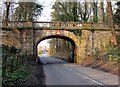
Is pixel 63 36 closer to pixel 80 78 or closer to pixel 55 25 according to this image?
pixel 55 25

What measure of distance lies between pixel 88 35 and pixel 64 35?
123 inches

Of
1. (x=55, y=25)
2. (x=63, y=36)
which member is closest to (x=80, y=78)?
(x=55, y=25)

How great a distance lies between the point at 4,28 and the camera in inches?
1502

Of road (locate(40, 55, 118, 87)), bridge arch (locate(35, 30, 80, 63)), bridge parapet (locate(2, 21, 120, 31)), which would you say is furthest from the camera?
bridge arch (locate(35, 30, 80, 63))

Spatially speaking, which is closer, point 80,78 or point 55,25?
point 80,78

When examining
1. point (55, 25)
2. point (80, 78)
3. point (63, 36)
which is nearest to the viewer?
point (80, 78)

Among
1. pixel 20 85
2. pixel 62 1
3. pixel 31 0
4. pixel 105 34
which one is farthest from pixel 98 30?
pixel 20 85

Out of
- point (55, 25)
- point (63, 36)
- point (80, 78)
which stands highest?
point (55, 25)

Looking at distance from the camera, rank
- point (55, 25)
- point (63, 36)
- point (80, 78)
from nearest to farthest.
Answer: point (80, 78) → point (55, 25) → point (63, 36)

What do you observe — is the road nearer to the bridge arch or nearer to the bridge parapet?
the bridge parapet

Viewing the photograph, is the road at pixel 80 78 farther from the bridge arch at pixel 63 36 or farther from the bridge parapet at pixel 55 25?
the bridge arch at pixel 63 36

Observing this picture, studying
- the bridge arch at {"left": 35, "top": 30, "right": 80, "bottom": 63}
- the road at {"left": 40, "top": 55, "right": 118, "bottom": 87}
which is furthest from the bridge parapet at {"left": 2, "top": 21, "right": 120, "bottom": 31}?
the road at {"left": 40, "top": 55, "right": 118, "bottom": 87}

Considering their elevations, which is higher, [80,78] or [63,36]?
[63,36]

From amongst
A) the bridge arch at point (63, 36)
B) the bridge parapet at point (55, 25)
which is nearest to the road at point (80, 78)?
the bridge parapet at point (55, 25)
